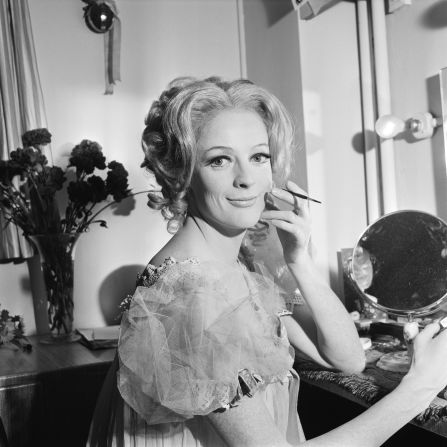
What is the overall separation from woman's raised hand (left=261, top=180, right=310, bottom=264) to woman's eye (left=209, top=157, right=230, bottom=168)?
19cm

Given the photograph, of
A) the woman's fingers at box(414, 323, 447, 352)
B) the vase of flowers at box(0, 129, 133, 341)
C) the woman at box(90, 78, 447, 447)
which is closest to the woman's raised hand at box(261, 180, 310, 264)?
the woman at box(90, 78, 447, 447)

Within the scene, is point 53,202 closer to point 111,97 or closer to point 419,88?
point 111,97

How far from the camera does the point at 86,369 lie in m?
1.62

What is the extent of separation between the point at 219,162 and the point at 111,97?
1.20 m

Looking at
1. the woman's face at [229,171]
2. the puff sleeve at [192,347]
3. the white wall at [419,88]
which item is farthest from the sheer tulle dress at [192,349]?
the white wall at [419,88]

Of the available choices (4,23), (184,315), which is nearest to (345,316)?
(184,315)

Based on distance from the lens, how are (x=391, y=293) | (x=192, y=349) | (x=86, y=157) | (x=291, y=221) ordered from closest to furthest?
(x=192, y=349), (x=291, y=221), (x=391, y=293), (x=86, y=157)

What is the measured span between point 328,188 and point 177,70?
82 centimetres

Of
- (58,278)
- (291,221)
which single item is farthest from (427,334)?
(58,278)

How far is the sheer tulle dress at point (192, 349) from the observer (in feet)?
2.93

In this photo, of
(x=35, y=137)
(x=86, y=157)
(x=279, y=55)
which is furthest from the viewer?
(x=279, y=55)

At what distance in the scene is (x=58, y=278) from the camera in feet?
6.26

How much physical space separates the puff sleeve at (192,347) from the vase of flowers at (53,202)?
3.25 ft

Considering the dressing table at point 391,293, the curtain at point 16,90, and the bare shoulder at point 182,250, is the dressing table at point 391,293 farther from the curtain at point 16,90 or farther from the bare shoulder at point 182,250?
the curtain at point 16,90
